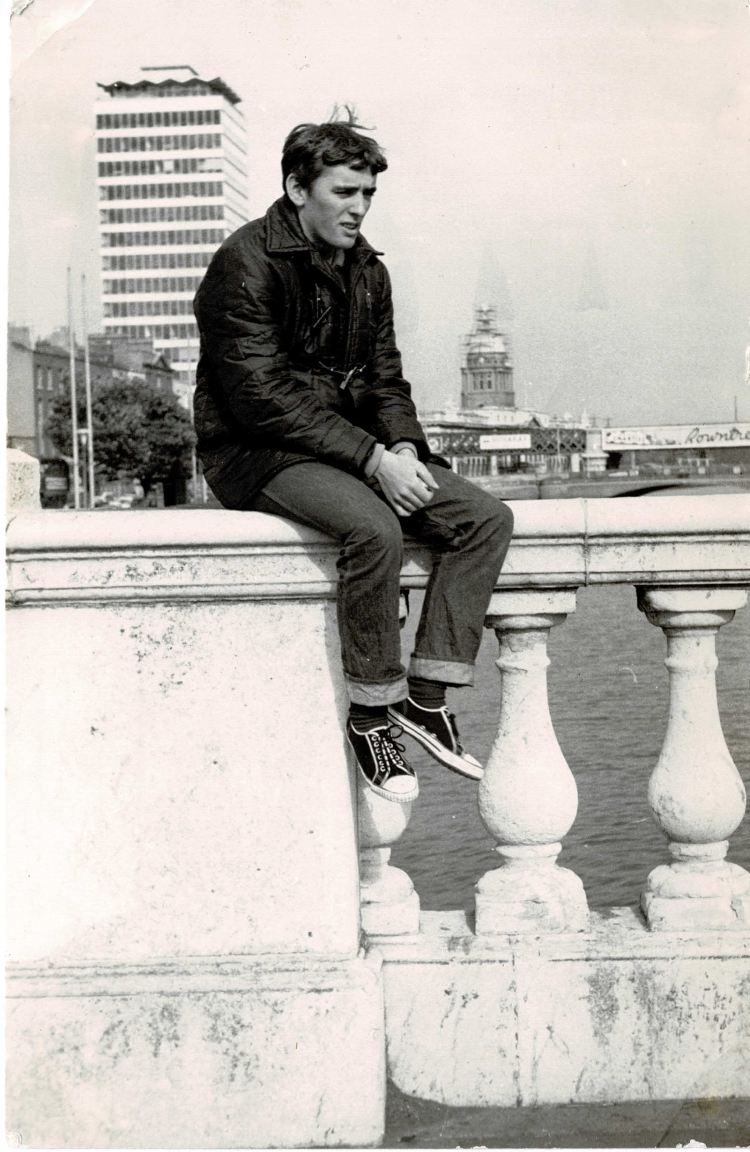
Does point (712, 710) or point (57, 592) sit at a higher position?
point (57, 592)

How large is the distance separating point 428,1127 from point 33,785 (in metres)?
1.08

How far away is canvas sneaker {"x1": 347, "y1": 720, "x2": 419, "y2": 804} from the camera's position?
2.76 m

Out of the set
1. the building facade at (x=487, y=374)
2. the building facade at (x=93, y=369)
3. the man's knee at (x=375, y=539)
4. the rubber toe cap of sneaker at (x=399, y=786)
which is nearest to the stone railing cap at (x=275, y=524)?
the man's knee at (x=375, y=539)

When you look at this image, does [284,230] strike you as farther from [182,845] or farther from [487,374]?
[487,374]

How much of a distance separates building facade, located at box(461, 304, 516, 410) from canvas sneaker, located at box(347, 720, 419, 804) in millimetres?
131042

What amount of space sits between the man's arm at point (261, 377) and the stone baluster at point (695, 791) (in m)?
0.74

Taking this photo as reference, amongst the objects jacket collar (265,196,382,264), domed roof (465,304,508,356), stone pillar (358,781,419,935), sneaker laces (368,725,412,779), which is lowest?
stone pillar (358,781,419,935)

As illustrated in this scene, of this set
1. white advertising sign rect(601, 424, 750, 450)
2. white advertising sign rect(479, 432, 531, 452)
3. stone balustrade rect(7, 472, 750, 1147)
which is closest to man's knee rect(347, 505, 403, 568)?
stone balustrade rect(7, 472, 750, 1147)

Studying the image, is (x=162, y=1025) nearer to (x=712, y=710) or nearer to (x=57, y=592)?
(x=57, y=592)

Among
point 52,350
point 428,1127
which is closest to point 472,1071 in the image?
point 428,1127

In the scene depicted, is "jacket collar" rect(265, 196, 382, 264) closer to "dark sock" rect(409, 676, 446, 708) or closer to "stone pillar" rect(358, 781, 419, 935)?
"dark sock" rect(409, 676, 446, 708)

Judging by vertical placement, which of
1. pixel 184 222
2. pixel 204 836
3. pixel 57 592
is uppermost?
pixel 184 222

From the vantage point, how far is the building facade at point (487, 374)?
136 metres

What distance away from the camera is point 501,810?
9.70 feet
